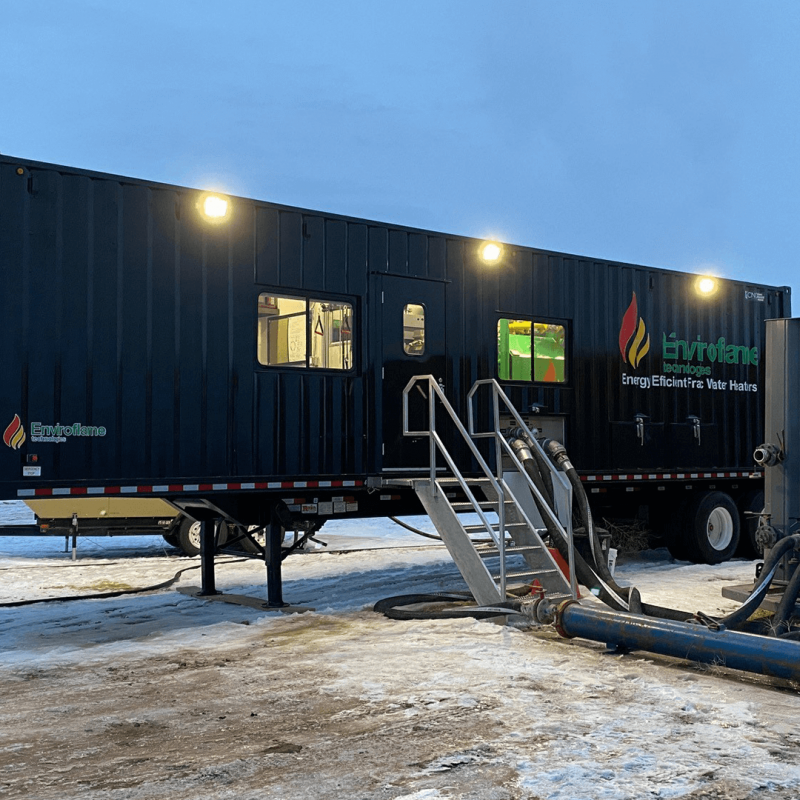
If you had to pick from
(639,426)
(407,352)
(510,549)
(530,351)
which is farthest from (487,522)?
(639,426)

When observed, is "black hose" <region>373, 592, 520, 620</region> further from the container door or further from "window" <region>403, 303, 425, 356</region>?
"window" <region>403, 303, 425, 356</region>

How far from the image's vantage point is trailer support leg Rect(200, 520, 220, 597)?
11.2m

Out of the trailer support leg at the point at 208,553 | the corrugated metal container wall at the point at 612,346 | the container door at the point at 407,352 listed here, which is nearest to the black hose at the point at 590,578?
the container door at the point at 407,352

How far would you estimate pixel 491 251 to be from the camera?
1204cm

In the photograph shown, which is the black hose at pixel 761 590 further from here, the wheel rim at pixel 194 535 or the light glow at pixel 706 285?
the wheel rim at pixel 194 535

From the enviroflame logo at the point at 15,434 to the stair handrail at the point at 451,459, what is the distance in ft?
13.0

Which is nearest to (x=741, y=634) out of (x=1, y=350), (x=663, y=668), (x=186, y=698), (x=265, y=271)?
(x=663, y=668)

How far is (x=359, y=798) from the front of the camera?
466 cm

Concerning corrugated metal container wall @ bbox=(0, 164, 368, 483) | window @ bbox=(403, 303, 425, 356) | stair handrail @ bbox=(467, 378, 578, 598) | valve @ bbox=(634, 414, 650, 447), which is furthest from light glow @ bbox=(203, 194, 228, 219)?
valve @ bbox=(634, 414, 650, 447)

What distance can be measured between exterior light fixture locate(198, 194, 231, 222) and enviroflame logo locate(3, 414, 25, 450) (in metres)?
2.79

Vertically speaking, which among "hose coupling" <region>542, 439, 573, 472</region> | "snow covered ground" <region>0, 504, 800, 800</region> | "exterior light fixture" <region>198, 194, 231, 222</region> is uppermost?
"exterior light fixture" <region>198, 194, 231, 222</region>

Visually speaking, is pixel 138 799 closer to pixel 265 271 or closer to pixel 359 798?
pixel 359 798

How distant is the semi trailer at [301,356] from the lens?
8953 mm

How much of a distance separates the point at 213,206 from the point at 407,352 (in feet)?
9.17
